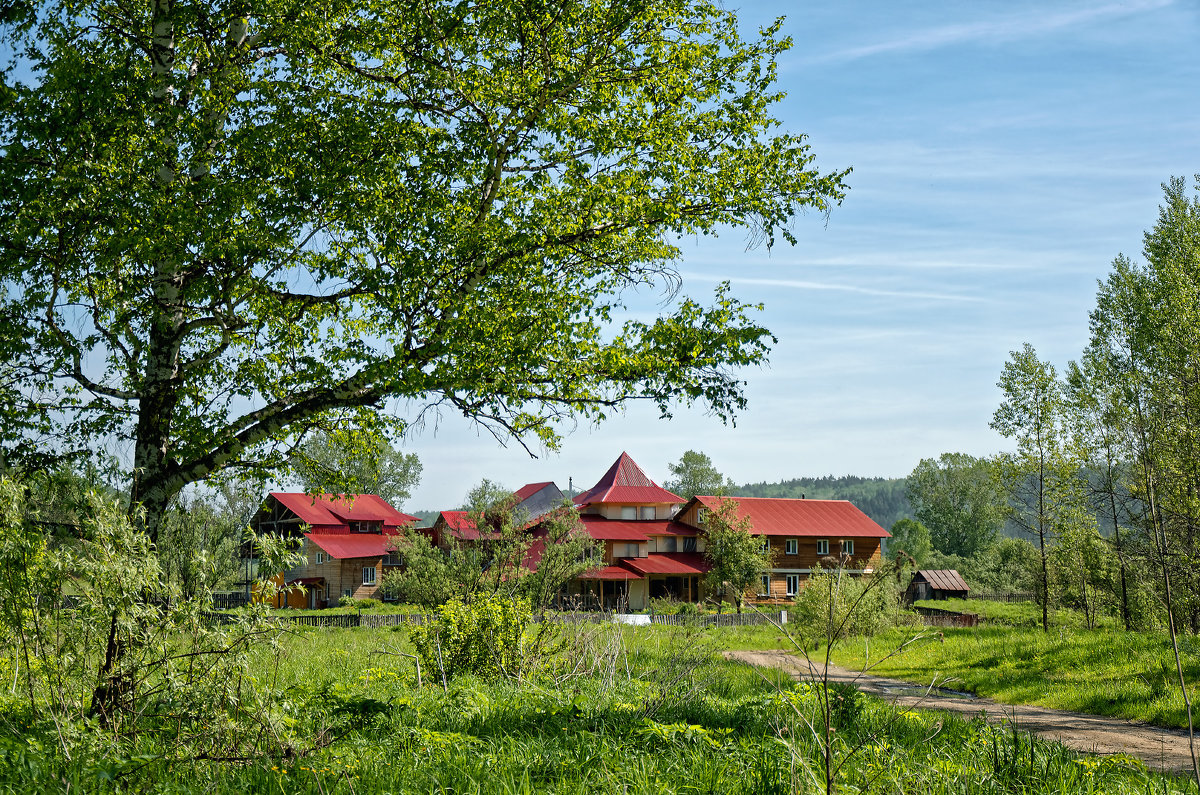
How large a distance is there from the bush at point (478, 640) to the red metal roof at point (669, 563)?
38.5 meters

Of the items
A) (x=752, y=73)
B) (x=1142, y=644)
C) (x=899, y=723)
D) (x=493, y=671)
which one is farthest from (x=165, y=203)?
(x=1142, y=644)

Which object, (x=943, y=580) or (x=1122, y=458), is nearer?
(x=1122, y=458)

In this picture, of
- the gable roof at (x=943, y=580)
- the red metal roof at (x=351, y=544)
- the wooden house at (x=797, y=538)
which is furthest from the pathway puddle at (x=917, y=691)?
the gable roof at (x=943, y=580)

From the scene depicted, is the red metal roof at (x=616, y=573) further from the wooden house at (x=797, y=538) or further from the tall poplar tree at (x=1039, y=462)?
the tall poplar tree at (x=1039, y=462)

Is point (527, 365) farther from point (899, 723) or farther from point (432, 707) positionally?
point (899, 723)

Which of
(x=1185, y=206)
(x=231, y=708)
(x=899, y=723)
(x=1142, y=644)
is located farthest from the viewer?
(x=1185, y=206)

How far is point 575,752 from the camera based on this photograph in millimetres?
5914

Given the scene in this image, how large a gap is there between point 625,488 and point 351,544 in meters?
18.1

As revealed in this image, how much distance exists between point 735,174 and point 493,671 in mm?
6815

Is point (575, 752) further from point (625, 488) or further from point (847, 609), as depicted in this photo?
point (625, 488)

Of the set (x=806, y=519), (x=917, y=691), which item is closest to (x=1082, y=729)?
(x=917, y=691)

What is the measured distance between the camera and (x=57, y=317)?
9633 mm

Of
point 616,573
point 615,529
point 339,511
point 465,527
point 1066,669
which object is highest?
point 339,511

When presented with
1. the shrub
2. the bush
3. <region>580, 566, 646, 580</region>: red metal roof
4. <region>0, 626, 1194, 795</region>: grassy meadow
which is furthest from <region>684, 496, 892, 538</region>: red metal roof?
<region>0, 626, 1194, 795</region>: grassy meadow
